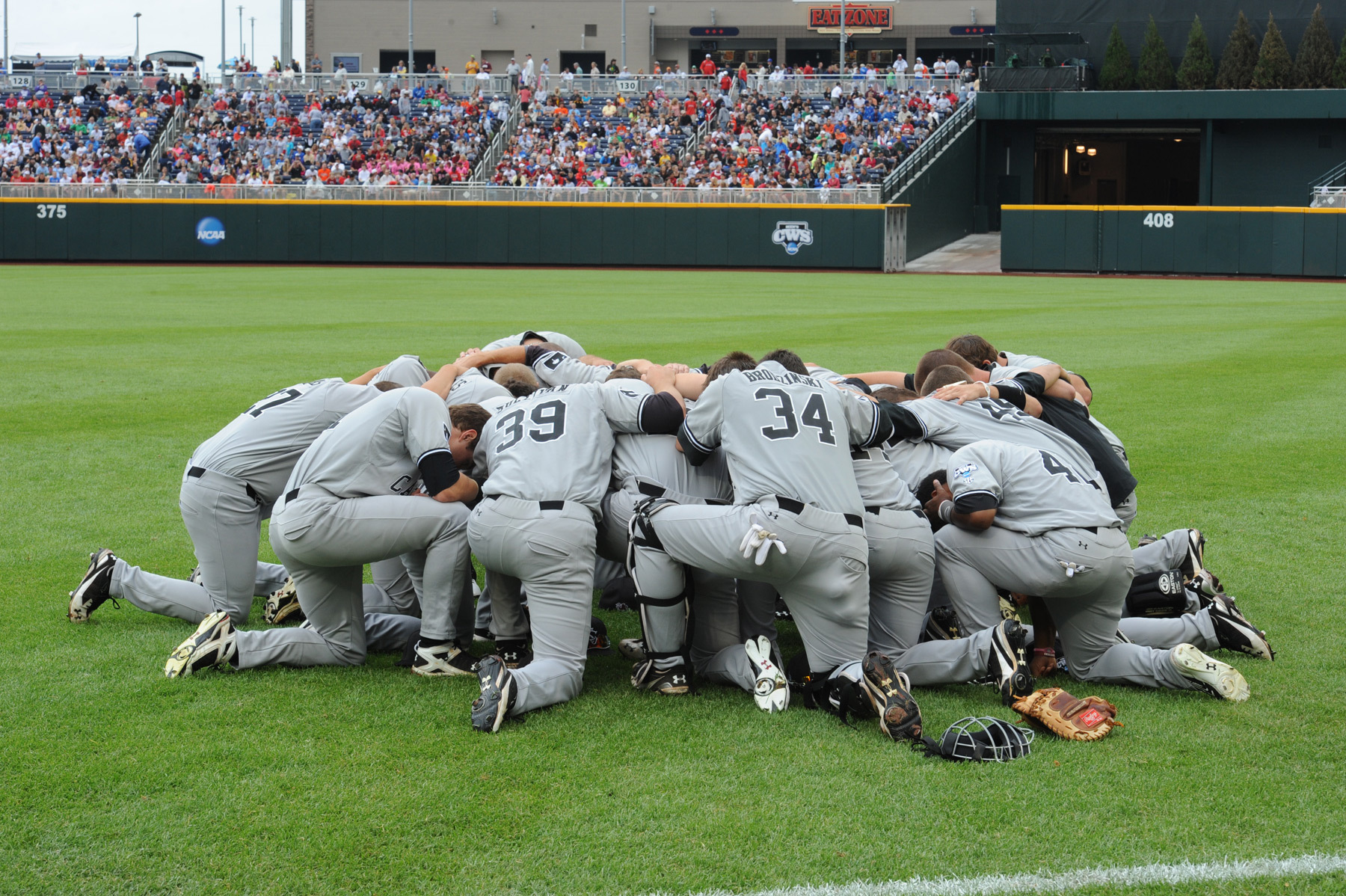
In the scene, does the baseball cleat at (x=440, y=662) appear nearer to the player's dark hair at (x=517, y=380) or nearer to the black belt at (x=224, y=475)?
the black belt at (x=224, y=475)

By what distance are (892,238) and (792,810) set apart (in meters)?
37.3

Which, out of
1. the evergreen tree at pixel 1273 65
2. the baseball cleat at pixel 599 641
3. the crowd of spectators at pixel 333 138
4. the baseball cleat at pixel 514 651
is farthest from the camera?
the crowd of spectators at pixel 333 138

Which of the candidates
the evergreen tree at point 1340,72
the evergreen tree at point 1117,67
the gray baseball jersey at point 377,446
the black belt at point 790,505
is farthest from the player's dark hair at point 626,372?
the evergreen tree at point 1340,72

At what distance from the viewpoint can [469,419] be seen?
614 cm

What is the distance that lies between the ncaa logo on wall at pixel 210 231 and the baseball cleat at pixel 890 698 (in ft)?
130

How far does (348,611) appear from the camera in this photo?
581 cm

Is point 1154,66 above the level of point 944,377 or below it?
above

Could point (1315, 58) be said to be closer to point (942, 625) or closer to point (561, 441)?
point (942, 625)

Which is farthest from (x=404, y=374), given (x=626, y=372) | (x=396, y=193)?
(x=396, y=193)

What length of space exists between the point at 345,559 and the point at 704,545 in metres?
1.69

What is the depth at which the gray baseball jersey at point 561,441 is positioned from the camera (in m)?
5.57

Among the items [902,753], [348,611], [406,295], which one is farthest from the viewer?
[406,295]

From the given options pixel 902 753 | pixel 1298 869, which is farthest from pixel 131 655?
pixel 1298 869

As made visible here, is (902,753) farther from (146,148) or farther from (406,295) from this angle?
(146,148)
